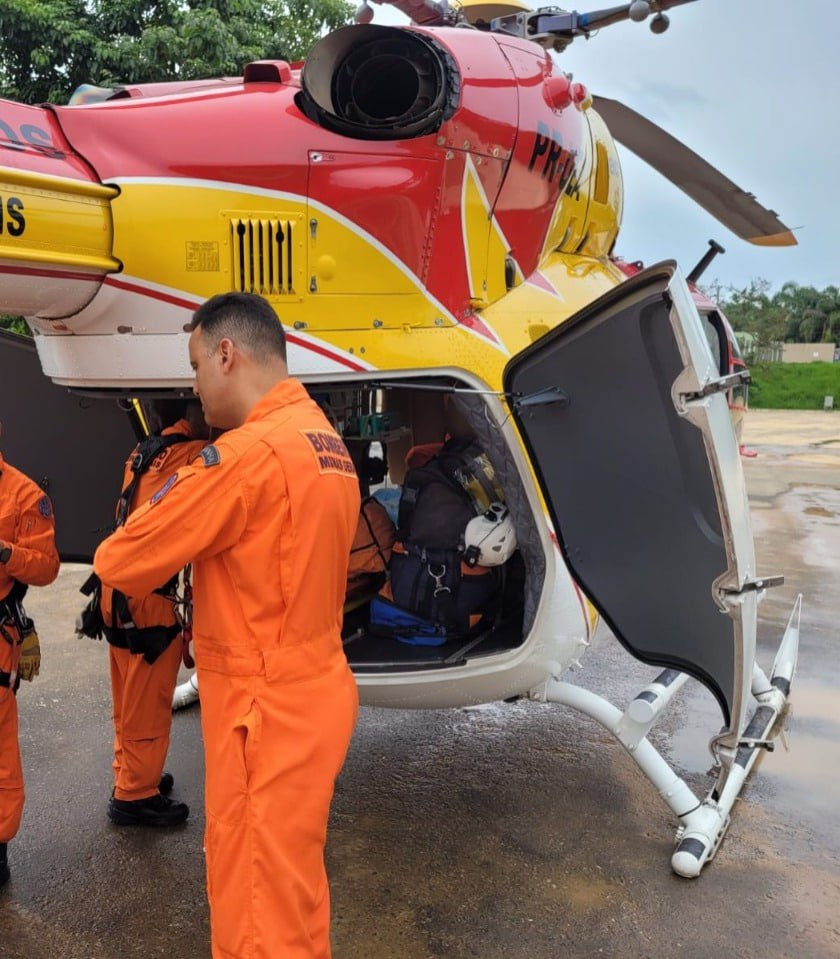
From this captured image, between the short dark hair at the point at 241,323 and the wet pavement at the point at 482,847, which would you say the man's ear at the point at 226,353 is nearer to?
the short dark hair at the point at 241,323

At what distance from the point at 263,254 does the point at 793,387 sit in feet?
131

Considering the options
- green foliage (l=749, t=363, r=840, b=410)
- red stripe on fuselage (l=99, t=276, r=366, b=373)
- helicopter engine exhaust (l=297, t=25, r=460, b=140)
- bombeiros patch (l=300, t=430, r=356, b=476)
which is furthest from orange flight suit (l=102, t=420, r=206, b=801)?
green foliage (l=749, t=363, r=840, b=410)

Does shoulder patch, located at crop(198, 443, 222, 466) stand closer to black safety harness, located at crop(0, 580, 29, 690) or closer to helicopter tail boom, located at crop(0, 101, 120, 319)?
helicopter tail boom, located at crop(0, 101, 120, 319)

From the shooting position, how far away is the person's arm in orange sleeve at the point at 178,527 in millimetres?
1746

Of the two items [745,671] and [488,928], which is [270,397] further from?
[488,928]

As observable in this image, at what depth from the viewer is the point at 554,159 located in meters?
3.00

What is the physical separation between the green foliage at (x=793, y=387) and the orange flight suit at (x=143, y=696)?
36.0 metres

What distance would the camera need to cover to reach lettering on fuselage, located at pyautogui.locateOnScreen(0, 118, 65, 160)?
218cm

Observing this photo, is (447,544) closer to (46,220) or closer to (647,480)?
(647,480)

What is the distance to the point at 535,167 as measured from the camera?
2918mm

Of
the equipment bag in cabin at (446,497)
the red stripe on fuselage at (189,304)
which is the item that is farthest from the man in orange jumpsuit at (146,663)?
the equipment bag in cabin at (446,497)

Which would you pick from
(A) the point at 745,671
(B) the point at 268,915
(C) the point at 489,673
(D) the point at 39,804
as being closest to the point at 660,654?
(A) the point at 745,671

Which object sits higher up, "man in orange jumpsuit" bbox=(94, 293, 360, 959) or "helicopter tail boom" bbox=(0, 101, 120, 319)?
"helicopter tail boom" bbox=(0, 101, 120, 319)

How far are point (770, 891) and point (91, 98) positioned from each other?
3562 mm
